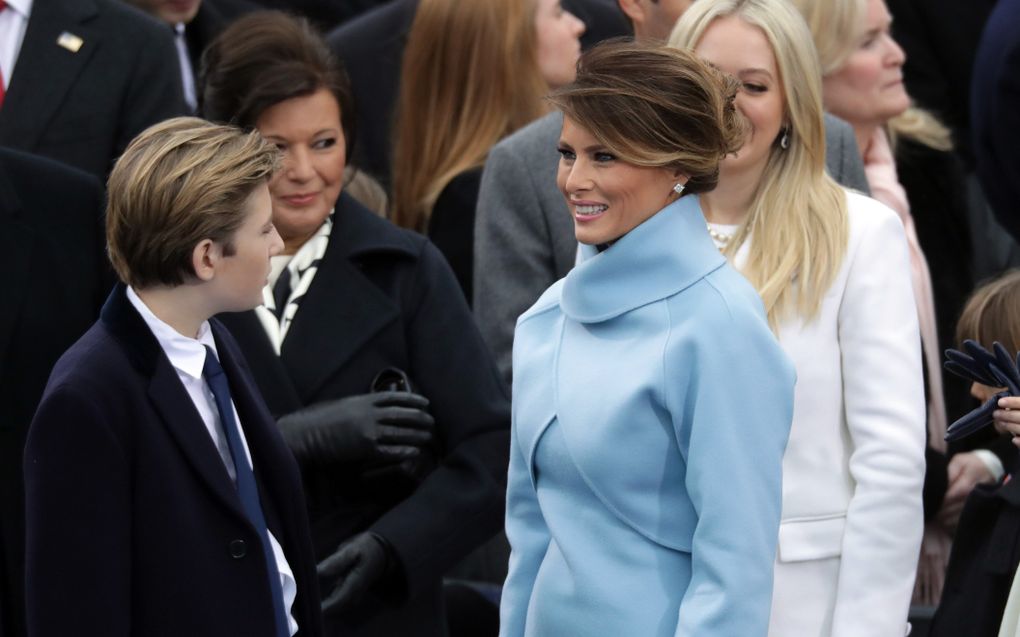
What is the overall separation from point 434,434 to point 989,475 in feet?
5.55

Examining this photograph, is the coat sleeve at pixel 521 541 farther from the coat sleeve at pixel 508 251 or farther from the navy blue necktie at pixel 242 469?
the coat sleeve at pixel 508 251

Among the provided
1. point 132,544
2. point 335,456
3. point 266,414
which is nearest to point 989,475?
point 335,456

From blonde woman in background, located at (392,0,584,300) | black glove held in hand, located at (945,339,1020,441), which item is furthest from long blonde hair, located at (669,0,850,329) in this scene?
blonde woman in background, located at (392,0,584,300)

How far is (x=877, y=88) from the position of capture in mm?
5078

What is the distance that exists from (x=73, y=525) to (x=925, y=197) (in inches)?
132

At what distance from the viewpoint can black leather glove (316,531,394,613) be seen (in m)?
3.62

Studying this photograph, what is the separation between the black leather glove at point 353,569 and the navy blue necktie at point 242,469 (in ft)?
1.56

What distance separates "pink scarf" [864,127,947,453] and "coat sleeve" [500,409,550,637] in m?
1.97

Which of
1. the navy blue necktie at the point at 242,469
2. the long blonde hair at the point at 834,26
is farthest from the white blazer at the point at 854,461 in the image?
the long blonde hair at the point at 834,26

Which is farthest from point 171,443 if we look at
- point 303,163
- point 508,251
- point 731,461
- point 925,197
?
point 925,197

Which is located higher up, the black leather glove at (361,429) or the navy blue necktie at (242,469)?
the navy blue necktie at (242,469)

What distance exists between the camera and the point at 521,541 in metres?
3.04

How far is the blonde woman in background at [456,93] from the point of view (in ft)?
16.1

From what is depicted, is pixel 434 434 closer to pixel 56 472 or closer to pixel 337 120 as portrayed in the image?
pixel 337 120
